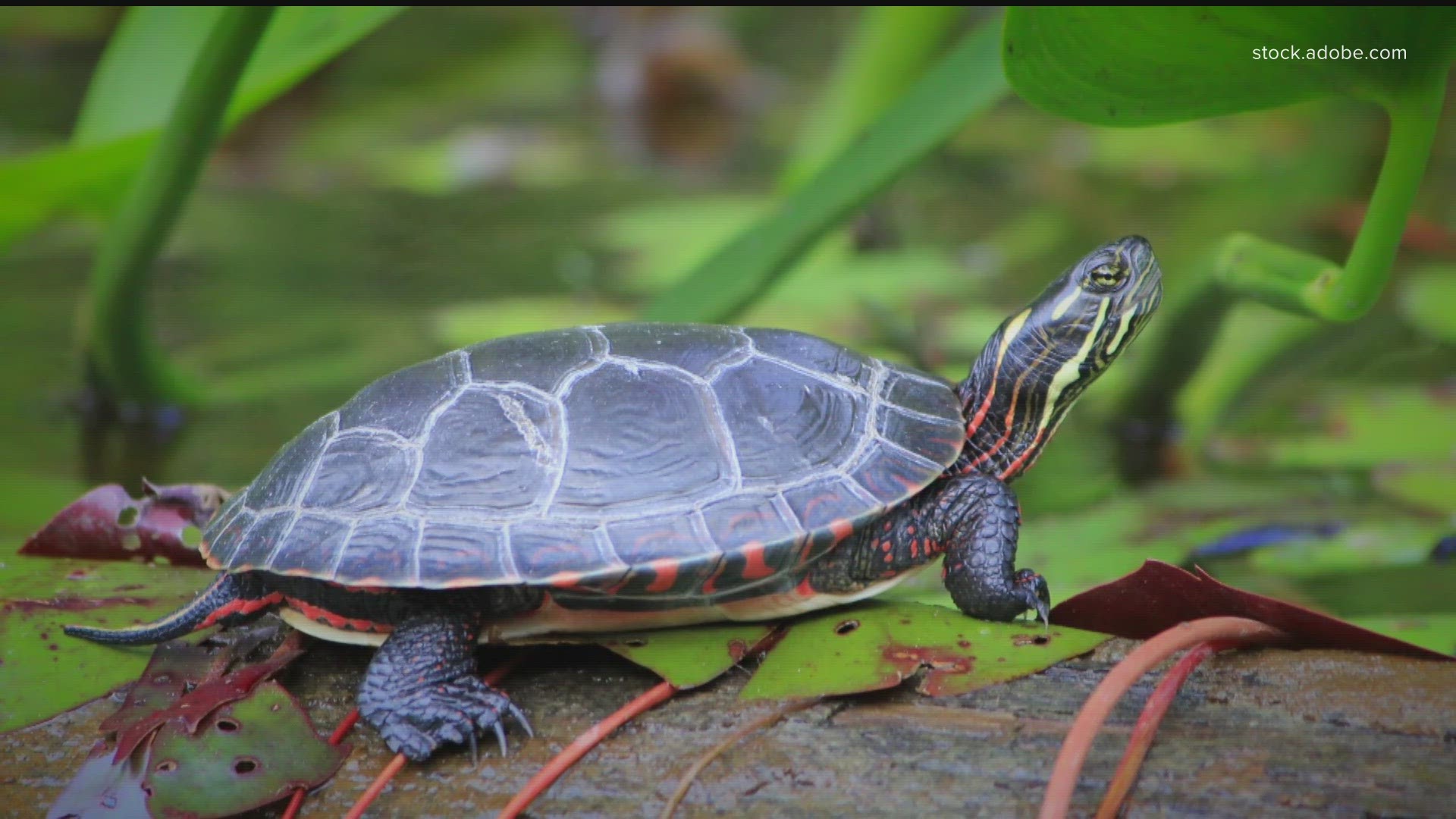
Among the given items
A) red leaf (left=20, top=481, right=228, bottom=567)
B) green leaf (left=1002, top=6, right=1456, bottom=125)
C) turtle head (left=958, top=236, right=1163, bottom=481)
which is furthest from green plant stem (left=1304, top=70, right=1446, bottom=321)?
red leaf (left=20, top=481, right=228, bottom=567)

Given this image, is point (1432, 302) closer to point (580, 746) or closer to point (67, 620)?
point (580, 746)

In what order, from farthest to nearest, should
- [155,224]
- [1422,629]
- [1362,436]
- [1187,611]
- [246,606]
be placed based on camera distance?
[1362,436] < [155,224] < [1422,629] < [246,606] < [1187,611]

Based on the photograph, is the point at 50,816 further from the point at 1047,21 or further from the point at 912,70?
the point at 912,70

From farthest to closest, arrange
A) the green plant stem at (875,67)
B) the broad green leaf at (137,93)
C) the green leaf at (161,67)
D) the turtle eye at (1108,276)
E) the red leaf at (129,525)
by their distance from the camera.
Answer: the green plant stem at (875,67) < the green leaf at (161,67) < the broad green leaf at (137,93) < the red leaf at (129,525) < the turtle eye at (1108,276)

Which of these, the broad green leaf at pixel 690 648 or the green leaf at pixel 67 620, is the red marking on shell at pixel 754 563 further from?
the green leaf at pixel 67 620

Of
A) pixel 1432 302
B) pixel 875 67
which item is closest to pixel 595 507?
pixel 875 67

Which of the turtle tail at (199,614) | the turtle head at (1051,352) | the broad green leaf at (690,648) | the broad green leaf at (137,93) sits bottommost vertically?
the broad green leaf at (690,648)

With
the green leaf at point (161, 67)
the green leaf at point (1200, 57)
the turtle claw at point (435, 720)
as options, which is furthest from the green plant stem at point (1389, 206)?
the green leaf at point (161, 67)

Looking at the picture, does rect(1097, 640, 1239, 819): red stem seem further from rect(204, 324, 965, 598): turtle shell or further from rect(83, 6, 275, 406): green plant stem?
rect(83, 6, 275, 406): green plant stem
